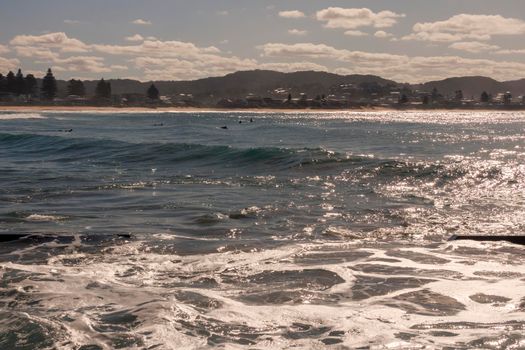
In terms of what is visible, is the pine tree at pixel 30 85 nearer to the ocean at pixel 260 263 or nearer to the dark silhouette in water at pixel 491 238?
the ocean at pixel 260 263

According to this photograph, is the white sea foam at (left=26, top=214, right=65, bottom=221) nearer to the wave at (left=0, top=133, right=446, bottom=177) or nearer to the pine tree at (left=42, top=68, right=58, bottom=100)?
the wave at (left=0, top=133, right=446, bottom=177)

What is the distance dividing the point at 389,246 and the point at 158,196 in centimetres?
971

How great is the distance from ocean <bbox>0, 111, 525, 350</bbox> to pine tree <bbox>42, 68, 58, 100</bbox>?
170622 millimetres

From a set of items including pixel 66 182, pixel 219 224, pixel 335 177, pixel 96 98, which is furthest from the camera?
pixel 96 98

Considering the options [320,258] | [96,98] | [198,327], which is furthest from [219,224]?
[96,98]

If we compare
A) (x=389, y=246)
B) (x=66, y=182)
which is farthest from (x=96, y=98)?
(x=389, y=246)

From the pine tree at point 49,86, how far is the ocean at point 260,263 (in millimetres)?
170622

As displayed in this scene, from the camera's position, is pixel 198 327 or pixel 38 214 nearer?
pixel 198 327

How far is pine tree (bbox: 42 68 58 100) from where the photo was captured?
18612 cm

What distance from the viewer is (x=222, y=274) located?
1145 cm

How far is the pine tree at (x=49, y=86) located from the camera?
18612cm

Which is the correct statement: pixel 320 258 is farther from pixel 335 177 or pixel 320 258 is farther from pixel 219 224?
pixel 335 177

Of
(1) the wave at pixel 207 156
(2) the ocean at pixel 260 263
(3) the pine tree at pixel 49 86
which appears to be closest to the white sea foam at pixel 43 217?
(2) the ocean at pixel 260 263

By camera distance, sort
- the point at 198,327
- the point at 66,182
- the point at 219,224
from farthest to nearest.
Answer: the point at 66,182 < the point at 219,224 < the point at 198,327
